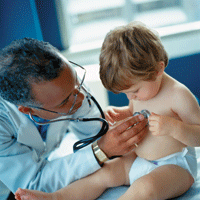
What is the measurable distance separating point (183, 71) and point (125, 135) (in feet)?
3.30

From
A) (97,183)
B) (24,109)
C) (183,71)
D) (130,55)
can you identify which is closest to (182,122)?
(130,55)

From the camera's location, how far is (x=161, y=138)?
1.04 m

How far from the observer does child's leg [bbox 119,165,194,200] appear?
923mm

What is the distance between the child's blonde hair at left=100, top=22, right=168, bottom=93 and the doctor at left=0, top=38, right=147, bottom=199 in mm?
Answer: 190

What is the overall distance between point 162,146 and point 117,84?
34cm

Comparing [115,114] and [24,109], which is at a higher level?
[24,109]

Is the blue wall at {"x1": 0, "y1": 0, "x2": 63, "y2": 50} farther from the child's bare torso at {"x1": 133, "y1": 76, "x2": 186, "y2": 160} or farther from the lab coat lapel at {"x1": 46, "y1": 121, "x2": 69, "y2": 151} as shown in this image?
the child's bare torso at {"x1": 133, "y1": 76, "x2": 186, "y2": 160}

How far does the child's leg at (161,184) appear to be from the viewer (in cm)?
92

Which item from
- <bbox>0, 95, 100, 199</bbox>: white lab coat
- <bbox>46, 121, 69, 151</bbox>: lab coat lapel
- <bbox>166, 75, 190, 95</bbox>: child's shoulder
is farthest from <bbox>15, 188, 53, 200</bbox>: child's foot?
<bbox>166, 75, 190, 95</bbox>: child's shoulder

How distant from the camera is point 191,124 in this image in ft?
3.18

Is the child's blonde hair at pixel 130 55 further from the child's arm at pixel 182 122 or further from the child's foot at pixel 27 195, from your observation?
the child's foot at pixel 27 195

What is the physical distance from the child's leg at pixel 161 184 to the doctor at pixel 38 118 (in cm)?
16

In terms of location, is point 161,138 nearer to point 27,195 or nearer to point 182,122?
point 182,122

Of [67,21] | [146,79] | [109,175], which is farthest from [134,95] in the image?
[67,21]
